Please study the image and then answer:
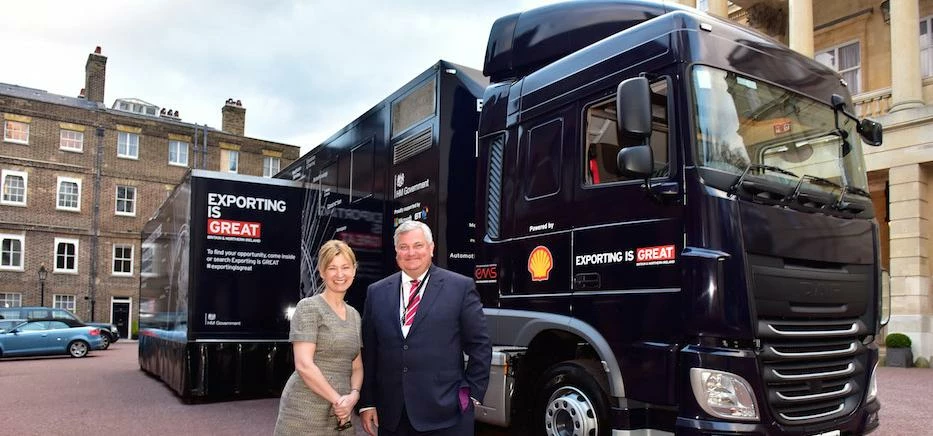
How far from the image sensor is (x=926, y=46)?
18.0m

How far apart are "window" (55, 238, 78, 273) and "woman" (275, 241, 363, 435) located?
3678 cm

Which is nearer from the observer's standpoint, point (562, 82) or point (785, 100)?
point (785, 100)

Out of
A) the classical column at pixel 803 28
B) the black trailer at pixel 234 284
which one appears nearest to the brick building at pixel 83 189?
the black trailer at pixel 234 284

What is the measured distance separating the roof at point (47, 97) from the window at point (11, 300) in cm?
993

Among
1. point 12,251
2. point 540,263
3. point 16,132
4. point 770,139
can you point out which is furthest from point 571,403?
point 16,132

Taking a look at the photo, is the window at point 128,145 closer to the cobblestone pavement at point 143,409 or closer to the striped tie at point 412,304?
the cobblestone pavement at point 143,409

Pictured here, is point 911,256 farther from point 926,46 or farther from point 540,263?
point 540,263

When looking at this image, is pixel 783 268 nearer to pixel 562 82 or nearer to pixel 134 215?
pixel 562 82

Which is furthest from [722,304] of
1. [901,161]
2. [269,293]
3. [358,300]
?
[901,161]

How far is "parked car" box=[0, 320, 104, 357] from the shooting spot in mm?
21141

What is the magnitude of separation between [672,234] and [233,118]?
136 ft

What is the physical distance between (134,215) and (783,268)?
3871 cm

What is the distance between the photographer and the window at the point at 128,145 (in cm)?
3775

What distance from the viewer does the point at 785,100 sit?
4855 millimetres
